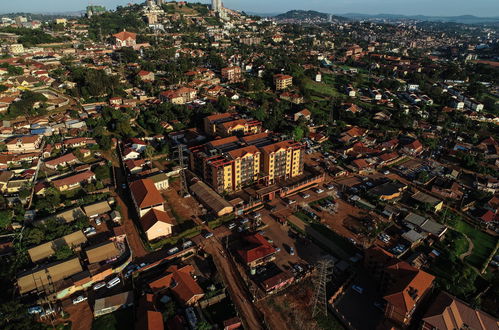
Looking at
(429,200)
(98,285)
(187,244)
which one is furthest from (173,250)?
(429,200)

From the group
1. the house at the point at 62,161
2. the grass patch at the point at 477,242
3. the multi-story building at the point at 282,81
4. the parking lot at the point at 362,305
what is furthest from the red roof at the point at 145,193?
the multi-story building at the point at 282,81

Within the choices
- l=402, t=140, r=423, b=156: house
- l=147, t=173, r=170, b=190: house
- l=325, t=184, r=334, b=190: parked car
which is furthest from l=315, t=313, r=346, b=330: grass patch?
l=402, t=140, r=423, b=156: house

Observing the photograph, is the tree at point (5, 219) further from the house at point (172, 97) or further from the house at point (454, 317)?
the house at point (172, 97)

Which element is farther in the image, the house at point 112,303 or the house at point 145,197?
the house at point 145,197

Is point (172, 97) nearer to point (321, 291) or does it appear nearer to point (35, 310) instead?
point (35, 310)

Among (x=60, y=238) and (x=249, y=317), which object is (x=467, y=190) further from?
(x=60, y=238)

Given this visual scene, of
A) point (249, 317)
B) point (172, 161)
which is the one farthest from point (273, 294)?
point (172, 161)
